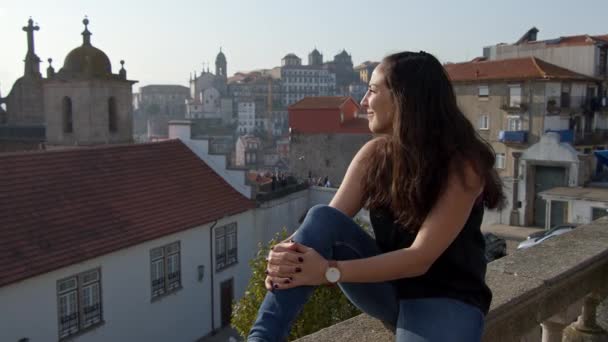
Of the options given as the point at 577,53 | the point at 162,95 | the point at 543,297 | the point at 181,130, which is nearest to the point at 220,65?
the point at 162,95

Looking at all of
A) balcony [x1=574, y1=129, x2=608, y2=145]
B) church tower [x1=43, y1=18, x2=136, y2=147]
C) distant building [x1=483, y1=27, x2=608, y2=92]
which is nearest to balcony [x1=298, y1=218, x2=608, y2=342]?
church tower [x1=43, y1=18, x2=136, y2=147]

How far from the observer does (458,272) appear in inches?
98.8

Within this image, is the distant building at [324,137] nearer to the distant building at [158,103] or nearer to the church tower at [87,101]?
the church tower at [87,101]

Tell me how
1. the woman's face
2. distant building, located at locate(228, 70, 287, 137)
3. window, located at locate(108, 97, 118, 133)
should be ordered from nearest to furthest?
the woman's face, window, located at locate(108, 97, 118, 133), distant building, located at locate(228, 70, 287, 137)

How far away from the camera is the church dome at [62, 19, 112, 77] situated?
28453 mm

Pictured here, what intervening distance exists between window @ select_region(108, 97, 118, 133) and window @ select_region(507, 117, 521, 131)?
2372 cm

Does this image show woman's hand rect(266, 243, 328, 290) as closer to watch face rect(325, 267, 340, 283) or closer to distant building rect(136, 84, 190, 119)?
watch face rect(325, 267, 340, 283)

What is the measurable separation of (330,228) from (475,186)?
2.05 feet

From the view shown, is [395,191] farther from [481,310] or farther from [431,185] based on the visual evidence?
[481,310]

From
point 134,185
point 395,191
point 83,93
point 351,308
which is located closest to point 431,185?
point 395,191

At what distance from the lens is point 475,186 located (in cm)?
251

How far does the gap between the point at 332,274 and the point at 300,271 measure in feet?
0.46

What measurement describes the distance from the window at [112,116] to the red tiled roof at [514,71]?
1991 centimetres

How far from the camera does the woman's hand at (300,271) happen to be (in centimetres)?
251
